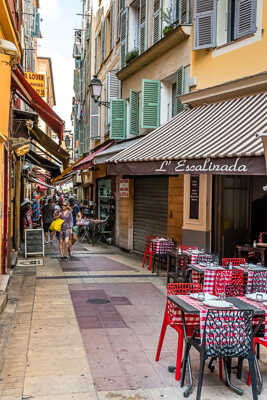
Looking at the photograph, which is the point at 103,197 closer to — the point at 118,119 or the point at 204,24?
the point at 118,119

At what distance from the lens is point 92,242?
18906mm

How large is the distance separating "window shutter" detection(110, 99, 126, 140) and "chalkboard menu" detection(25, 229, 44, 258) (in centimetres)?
493

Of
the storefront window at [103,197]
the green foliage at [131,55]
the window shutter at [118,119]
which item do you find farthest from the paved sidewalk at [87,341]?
the storefront window at [103,197]

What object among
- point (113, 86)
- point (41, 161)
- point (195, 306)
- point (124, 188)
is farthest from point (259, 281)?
point (41, 161)

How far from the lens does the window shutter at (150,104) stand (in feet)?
44.8

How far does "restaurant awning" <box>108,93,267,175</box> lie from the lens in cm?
689

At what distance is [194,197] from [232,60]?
340cm

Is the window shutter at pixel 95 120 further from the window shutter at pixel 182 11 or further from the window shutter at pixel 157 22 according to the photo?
the window shutter at pixel 182 11

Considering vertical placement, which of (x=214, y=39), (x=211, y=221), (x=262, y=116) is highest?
(x=214, y=39)

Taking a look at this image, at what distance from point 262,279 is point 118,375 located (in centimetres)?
297

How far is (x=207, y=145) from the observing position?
800 cm

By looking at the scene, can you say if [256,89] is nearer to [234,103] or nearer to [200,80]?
[234,103]

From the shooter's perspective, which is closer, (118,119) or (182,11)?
(182,11)

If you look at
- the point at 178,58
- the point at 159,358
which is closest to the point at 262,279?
the point at 159,358
